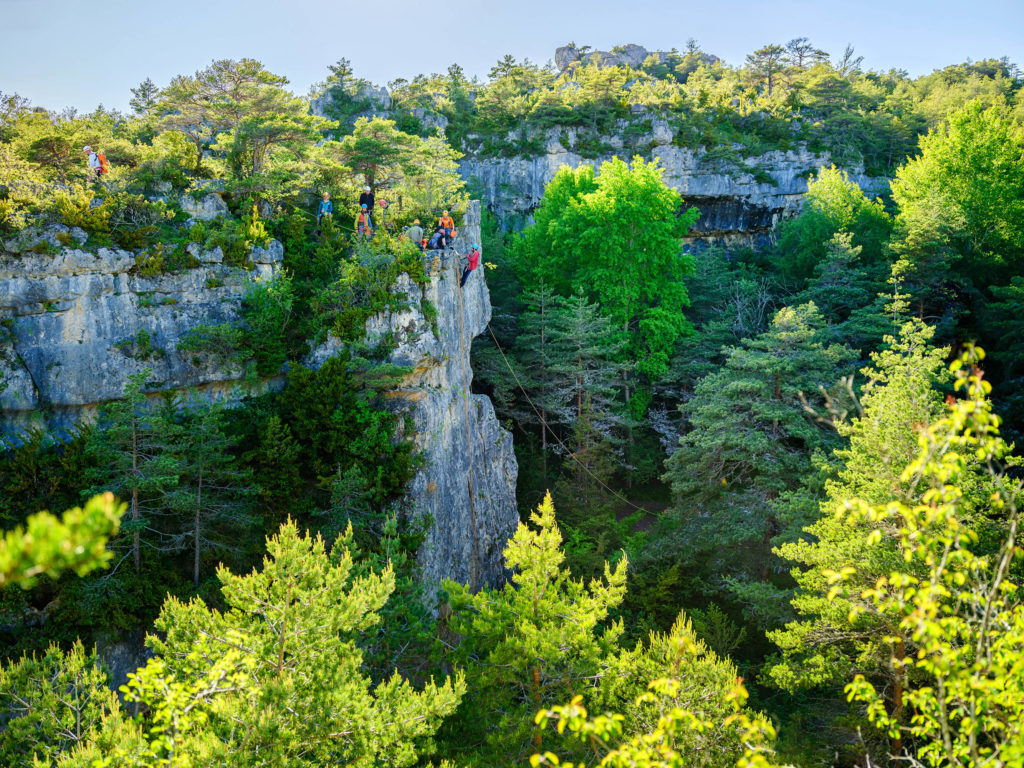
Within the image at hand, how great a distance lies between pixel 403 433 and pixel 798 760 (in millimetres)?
8279

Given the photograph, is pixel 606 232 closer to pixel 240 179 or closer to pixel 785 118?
pixel 240 179

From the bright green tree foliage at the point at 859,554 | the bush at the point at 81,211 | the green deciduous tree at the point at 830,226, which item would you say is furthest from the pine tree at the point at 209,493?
the green deciduous tree at the point at 830,226

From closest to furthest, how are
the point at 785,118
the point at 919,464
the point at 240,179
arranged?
1. the point at 919,464
2. the point at 240,179
3. the point at 785,118

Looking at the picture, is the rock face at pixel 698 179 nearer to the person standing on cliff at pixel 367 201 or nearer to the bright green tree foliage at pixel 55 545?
the person standing on cliff at pixel 367 201

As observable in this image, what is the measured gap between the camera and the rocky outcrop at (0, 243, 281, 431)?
9906 millimetres

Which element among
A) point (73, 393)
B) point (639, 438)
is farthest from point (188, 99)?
point (639, 438)

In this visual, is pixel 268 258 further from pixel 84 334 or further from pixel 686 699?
pixel 686 699

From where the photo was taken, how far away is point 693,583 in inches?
539

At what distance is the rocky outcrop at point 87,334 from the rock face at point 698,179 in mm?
21796

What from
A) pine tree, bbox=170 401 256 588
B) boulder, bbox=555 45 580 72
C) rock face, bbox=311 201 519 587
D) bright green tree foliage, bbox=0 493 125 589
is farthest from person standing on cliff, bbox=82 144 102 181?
boulder, bbox=555 45 580 72

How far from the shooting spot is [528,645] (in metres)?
7.03

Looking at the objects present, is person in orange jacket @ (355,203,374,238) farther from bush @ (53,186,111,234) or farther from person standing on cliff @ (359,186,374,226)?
bush @ (53,186,111,234)

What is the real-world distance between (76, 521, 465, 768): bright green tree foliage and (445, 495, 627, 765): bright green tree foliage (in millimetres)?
1016

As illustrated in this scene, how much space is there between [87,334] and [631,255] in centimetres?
1625
